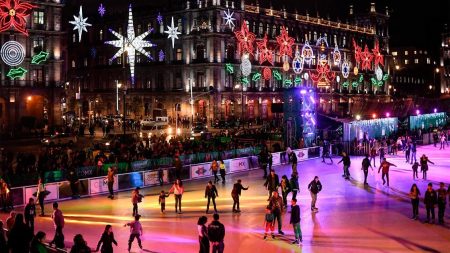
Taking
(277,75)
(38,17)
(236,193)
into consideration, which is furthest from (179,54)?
(236,193)

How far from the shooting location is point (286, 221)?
20125 millimetres

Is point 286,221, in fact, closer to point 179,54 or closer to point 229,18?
point 229,18

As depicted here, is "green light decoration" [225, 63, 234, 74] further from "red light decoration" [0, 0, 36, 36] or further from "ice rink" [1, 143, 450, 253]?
"ice rink" [1, 143, 450, 253]

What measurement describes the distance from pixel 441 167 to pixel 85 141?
29915 mm

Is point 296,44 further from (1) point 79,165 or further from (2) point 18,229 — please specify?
(2) point 18,229

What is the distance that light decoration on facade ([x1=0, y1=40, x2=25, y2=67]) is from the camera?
4423cm

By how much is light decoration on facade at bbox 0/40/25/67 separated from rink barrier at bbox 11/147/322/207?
73.7 ft

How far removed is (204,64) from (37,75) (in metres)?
23.7

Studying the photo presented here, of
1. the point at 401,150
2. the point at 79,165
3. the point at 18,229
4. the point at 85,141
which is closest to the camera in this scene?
the point at 18,229

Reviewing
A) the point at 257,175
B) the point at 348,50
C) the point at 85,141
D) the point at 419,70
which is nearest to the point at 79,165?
the point at 257,175

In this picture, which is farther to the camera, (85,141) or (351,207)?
(85,141)

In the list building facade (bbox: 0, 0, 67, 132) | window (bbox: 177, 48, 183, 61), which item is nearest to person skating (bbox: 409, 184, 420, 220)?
building facade (bbox: 0, 0, 67, 132)

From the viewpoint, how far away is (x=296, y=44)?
92125 mm

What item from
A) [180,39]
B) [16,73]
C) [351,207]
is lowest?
[351,207]
